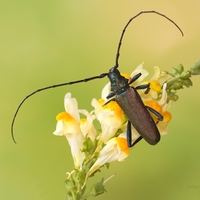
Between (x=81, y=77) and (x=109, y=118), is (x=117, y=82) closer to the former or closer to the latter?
(x=109, y=118)

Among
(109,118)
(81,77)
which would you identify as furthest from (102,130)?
(81,77)

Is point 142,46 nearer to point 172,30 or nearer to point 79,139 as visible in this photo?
point 172,30

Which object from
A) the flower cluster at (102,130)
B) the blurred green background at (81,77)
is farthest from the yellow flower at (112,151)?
the blurred green background at (81,77)

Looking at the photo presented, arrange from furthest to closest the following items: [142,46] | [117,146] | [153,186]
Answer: [142,46] < [153,186] < [117,146]

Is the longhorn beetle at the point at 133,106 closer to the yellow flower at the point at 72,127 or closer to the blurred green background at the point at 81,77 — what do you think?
the yellow flower at the point at 72,127

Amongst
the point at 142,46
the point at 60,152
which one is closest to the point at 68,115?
the point at 60,152

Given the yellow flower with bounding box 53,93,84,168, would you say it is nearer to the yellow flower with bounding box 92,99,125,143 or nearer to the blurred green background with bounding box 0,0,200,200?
the yellow flower with bounding box 92,99,125,143
